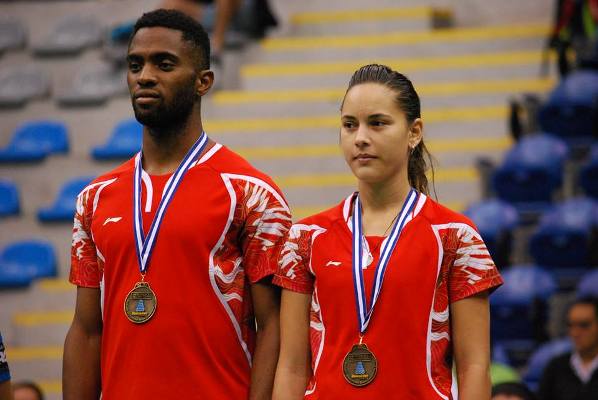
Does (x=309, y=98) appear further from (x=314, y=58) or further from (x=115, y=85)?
(x=115, y=85)

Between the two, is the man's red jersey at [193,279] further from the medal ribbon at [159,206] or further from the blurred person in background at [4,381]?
the blurred person in background at [4,381]

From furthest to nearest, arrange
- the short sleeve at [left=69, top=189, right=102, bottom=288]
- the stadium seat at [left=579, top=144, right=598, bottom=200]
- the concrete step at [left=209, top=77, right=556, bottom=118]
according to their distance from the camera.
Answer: the concrete step at [left=209, top=77, right=556, bottom=118] < the stadium seat at [left=579, top=144, right=598, bottom=200] < the short sleeve at [left=69, top=189, right=102, bottom=288]

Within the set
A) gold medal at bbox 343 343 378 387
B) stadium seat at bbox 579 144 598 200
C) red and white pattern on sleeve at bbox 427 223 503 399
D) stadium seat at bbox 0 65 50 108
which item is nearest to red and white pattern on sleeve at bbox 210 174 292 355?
gold medal at bbox 343 343 378 387

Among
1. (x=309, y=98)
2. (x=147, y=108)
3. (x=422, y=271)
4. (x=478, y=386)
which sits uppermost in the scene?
(x=309, y=98)

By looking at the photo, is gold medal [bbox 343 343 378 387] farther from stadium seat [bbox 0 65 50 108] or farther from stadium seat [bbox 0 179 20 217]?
stadium seat [bbox 0 65 50 108]

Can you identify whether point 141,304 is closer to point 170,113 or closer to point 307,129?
point 170,113

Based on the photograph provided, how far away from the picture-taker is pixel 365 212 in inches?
142

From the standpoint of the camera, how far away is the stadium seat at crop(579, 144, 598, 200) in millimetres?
8148

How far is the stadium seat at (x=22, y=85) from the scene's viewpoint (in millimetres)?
10000

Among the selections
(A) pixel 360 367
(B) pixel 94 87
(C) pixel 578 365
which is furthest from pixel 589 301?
(B) pixel 94 87

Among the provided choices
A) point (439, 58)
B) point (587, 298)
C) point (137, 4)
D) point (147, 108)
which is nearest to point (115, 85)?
point (137, 4)

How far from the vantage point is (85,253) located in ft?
12.4

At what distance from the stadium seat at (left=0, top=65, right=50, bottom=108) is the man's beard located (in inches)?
254

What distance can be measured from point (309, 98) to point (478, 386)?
248 inches
